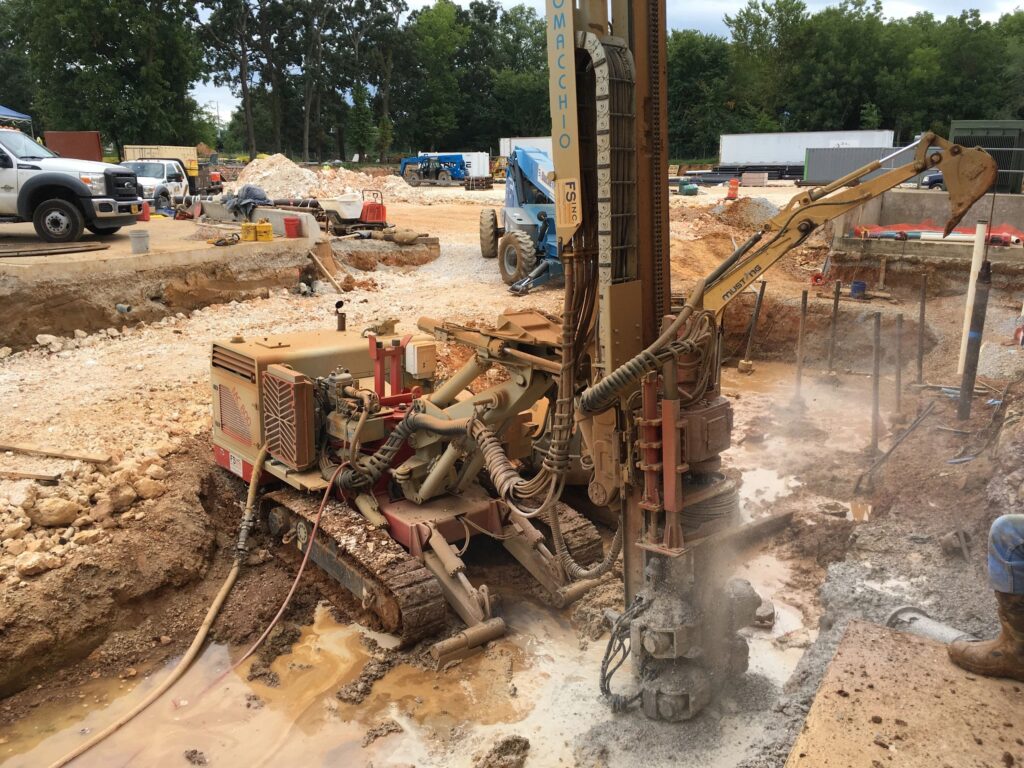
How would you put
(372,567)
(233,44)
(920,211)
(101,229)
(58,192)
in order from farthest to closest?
(233,44)
(920,211)
(101,229)
(58,192)
(372,567)

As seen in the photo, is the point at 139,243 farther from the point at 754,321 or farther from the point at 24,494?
the point at 754,321

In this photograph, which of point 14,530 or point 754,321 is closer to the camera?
point 14,530

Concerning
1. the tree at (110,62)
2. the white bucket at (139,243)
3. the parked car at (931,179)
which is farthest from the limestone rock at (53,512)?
the tree at (110,62)

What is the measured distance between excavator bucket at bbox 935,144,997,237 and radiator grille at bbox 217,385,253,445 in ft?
17.7

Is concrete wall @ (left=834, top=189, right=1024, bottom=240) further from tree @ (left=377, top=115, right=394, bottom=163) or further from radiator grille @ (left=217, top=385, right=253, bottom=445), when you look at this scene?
tree @ (left=377, top=115, right=394, bottom=163)

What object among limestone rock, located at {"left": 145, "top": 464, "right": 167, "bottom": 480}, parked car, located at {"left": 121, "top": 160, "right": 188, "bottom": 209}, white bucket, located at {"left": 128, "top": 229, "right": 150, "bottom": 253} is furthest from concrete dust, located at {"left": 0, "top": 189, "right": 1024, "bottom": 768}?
parked car, located at {"left": 121, "top": 160, "right": 188, "bottom": 209}

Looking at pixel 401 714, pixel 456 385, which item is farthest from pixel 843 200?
pixel 401 714

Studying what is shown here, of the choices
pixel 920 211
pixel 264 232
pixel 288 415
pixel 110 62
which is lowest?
pixel 288 415

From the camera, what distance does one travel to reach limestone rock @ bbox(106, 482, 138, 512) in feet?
22.3

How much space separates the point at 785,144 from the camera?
4025 centimetres

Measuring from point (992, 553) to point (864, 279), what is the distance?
1248cm

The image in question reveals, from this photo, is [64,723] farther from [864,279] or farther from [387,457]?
[864,279]

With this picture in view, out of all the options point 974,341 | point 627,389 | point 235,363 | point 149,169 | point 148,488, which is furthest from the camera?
point 149,169

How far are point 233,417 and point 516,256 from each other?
360 inches
